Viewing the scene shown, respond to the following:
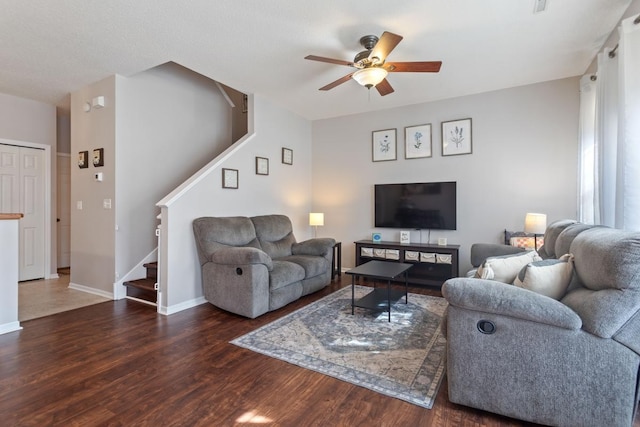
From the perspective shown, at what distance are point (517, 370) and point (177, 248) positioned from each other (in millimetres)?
3172

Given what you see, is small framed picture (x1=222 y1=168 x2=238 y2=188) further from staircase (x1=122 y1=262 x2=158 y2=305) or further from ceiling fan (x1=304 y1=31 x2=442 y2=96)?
ceiling fan (x1=304 y1=31 x2=442 y2=96)

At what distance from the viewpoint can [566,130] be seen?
3.94 metres

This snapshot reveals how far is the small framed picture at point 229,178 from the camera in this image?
407 cm

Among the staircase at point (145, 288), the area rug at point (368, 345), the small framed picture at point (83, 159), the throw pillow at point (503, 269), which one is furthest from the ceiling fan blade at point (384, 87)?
the small framed picture at point (83, 159)

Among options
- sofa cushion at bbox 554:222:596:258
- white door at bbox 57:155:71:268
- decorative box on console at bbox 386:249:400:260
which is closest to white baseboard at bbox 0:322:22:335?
white door at bbox 57:155:71:268

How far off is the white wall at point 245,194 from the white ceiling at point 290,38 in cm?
84

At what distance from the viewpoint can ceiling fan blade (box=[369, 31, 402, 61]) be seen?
239 cm

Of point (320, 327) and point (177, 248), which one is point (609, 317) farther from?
point (177, 248)

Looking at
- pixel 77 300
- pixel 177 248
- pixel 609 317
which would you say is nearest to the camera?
pixel 609 317

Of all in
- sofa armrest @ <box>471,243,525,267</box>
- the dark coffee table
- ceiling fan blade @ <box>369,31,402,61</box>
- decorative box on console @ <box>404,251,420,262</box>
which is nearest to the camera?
ceiling fan blade @ <box>369,31,402,61</box>

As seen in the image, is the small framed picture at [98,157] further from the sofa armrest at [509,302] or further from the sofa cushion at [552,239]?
the sofa cushion at [552,239]

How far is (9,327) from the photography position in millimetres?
2816

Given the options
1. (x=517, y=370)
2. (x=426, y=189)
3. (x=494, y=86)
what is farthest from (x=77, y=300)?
(x=494, y=86)

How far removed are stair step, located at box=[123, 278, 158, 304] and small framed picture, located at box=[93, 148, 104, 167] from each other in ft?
5.10
